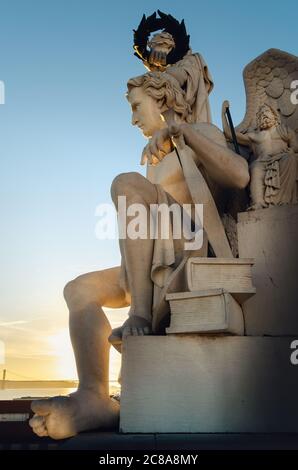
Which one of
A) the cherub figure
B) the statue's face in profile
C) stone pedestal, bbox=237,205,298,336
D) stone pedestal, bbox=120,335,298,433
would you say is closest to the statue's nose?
the statue's face in profile

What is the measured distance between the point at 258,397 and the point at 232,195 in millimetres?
1676

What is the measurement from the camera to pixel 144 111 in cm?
428

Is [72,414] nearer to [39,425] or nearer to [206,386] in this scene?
[39,425]

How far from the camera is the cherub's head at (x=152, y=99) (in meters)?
4.22

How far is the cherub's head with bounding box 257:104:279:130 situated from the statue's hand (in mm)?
775

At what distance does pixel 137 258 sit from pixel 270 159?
1.35 m

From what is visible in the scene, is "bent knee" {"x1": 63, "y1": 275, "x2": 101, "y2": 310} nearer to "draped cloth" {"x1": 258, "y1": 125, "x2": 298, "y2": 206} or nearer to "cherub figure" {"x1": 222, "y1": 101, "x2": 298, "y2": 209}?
"cherub figure" {"x1": 222, "y1": 101, "x2": 298, "y2": 209}

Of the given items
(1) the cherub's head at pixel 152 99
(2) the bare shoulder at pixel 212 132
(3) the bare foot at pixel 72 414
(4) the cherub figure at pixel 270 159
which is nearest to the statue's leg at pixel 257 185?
(4) the cherub figure at pixel 270 159

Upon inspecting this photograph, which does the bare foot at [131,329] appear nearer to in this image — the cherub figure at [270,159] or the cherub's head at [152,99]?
the cherub figure at [270,159]

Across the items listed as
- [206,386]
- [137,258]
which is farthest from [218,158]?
[206,386]

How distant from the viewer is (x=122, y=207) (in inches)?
133

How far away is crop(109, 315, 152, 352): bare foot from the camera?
303 centimetres

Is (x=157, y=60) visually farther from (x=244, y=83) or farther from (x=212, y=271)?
(x=212, y=271)
